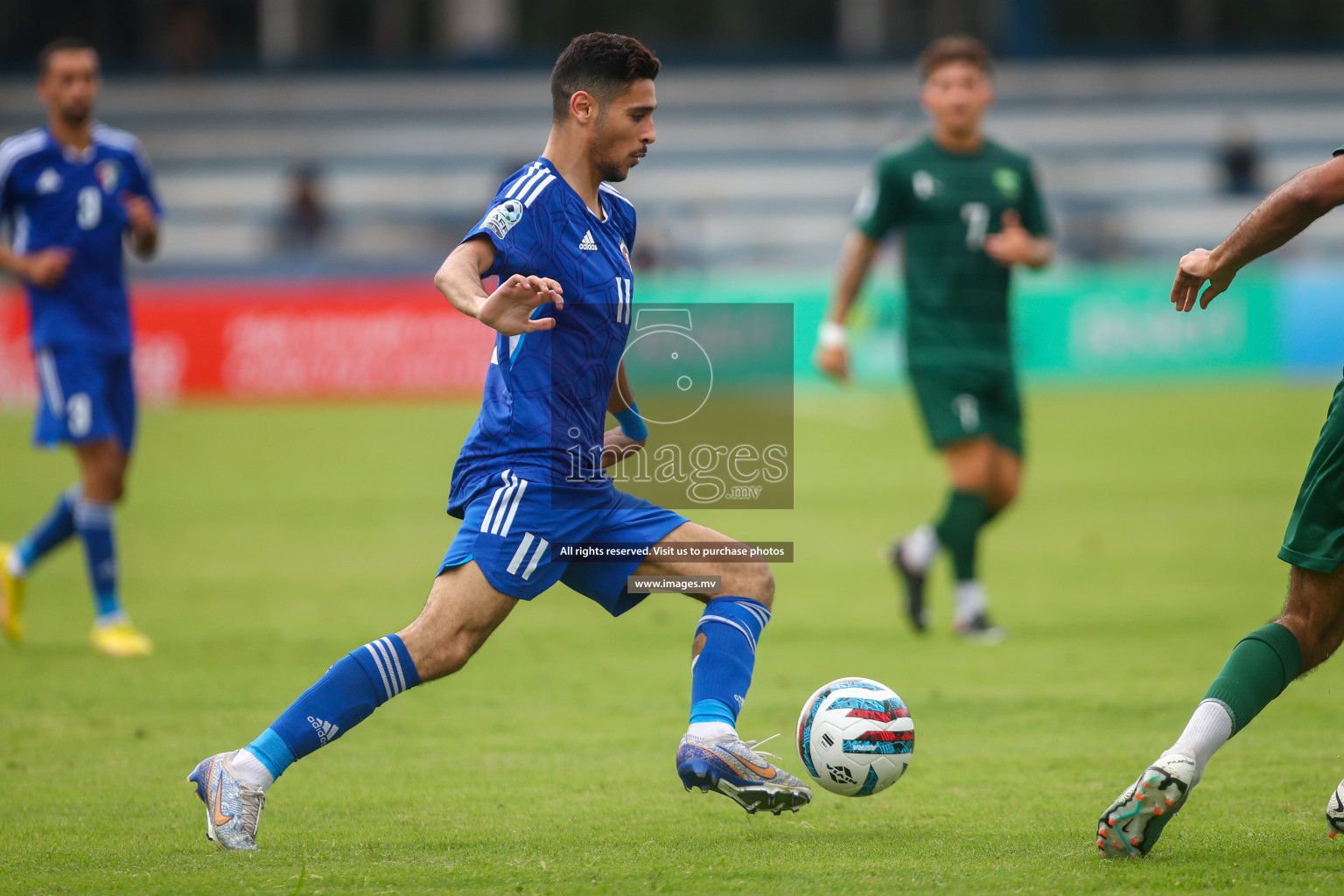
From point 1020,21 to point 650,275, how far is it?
11.9 metres

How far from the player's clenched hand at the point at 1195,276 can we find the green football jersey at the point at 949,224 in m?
3.64

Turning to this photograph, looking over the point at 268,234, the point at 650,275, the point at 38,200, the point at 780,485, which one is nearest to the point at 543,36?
the point at 268,234

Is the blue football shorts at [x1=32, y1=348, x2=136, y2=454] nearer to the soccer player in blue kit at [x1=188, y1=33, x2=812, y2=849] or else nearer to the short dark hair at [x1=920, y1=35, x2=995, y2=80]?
the soccer player in blue kit at [x1=188, y1=33, x2=812, y2=849]

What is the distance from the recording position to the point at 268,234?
28.8 meters

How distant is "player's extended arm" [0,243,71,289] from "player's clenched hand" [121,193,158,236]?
367 millimetres

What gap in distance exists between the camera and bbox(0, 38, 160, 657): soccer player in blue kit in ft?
23.5

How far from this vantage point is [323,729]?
157 inches

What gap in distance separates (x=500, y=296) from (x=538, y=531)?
0.72 meters

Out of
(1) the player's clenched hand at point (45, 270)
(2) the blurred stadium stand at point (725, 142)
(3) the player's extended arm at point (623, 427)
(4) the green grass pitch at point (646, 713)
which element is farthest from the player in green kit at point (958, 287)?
(2) the blurred stadium stand at point (725, 142)

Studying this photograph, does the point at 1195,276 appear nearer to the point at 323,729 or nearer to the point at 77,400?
the point at 323,729

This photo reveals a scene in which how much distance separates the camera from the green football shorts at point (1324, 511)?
3.79m

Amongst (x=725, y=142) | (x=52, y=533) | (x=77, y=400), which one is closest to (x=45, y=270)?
(x=77, y=400)

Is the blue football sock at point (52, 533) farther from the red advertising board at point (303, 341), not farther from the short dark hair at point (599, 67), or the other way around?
the red advertising board at point (303, 341)

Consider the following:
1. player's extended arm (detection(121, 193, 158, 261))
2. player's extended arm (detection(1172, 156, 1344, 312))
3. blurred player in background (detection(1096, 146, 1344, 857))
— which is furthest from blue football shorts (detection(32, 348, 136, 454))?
player's extended arm (detection(1172, 156, 1344, 312))
